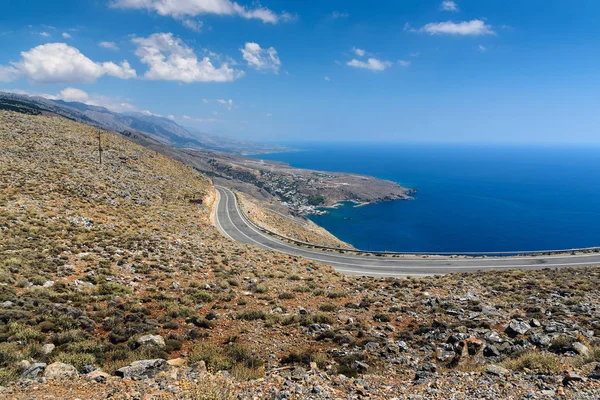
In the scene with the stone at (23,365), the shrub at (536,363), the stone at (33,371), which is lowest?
the stone at (23,365)

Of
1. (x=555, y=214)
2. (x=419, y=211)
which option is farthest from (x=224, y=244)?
(x=555, y=214)

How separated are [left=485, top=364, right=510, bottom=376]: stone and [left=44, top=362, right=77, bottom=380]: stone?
1173 cm

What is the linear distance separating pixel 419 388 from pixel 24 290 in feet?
54.1

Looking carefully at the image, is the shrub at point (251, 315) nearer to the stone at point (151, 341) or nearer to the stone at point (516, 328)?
the stone at point (151, 341)

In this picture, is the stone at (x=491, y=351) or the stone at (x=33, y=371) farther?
the stone at (x=491, y=351)

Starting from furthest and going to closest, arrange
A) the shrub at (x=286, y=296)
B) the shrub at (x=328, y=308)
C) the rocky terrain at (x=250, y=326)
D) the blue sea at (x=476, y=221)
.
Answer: the blue sea at (x=476, y=221) < the shrub at (x=286, y=296) < the shrub at (x=328, y=308) < the rocky terrain at (x=250, y=326)

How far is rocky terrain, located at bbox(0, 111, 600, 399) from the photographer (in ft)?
27.2

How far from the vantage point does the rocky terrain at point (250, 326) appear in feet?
27.2

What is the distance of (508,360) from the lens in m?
10.0

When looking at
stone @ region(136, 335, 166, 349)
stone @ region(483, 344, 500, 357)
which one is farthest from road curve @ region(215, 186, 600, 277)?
stone @ region(136, 335, 166, 349)

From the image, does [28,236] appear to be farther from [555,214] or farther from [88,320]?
[555,214]

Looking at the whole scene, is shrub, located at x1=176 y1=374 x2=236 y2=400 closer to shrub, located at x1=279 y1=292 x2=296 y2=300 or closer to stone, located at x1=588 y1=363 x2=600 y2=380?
shrub, located at x1=279 y1=292 x2=296 y2=300

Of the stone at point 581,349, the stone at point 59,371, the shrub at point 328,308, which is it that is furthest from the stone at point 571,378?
the stone at point 59,371

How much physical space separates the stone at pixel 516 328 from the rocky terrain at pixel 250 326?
0.05 m
